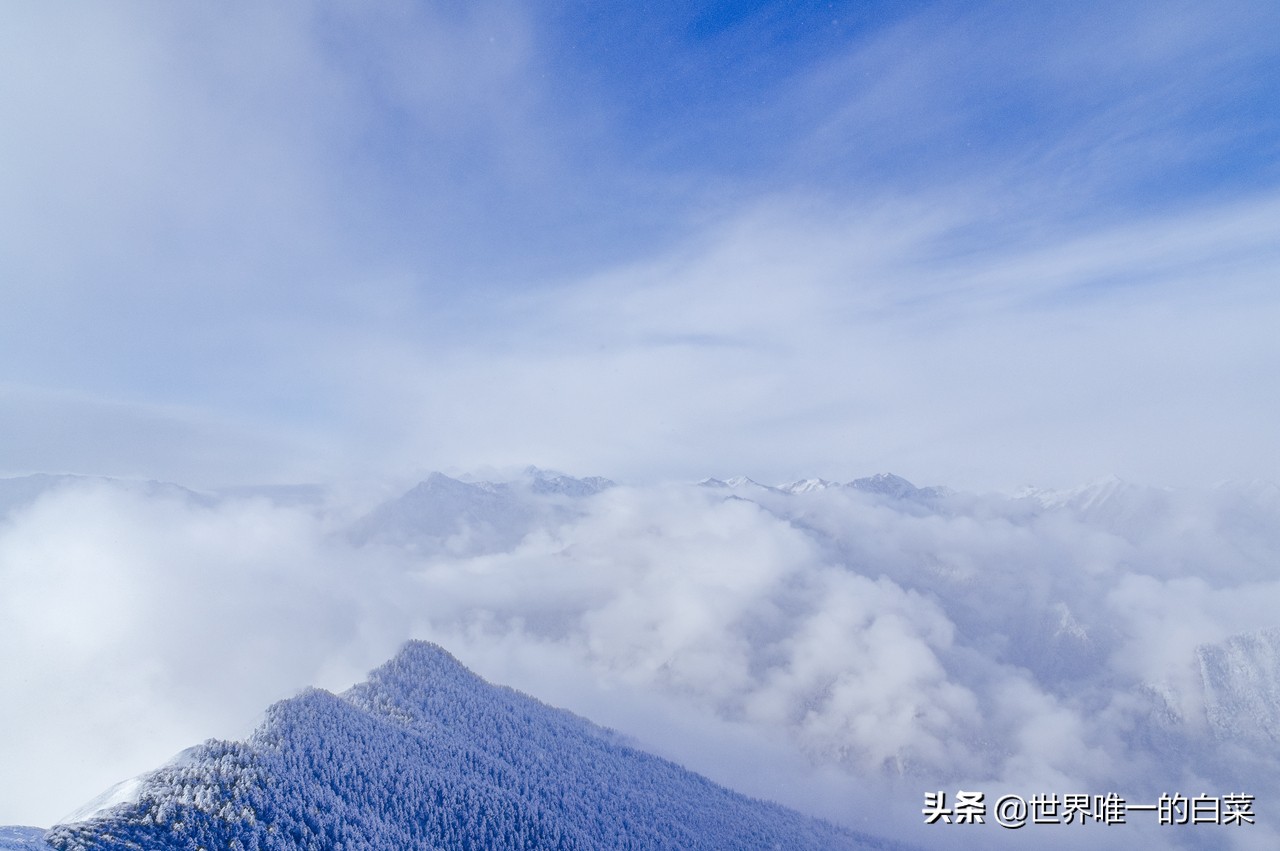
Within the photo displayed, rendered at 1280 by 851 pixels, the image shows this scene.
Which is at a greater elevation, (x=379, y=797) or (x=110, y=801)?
(x=379, y=797)

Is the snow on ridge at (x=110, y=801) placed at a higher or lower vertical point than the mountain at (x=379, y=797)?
lower

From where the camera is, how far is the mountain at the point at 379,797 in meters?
102

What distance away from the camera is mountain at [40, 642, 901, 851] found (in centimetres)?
10212

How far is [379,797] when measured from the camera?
13525 cm

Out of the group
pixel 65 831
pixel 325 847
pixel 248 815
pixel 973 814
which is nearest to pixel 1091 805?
pixel 973 814

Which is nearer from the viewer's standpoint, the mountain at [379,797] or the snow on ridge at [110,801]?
the snow on ridge at [110,801]

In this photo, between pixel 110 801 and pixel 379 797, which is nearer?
pixel 110 801

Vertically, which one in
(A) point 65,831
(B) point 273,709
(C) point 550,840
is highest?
(B) point 273,709

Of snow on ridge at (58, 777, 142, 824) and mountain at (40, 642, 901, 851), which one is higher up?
mountain at (40, 642, 901, 851)

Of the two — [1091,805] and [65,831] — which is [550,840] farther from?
[1091,805]

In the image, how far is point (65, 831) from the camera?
8844 cm

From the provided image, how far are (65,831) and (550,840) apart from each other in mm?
90597

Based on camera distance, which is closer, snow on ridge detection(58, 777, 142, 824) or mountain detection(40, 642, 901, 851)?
snow on ridge detection(58, 777, 142, 824)

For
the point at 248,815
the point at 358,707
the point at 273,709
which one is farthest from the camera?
the point at 358,707
